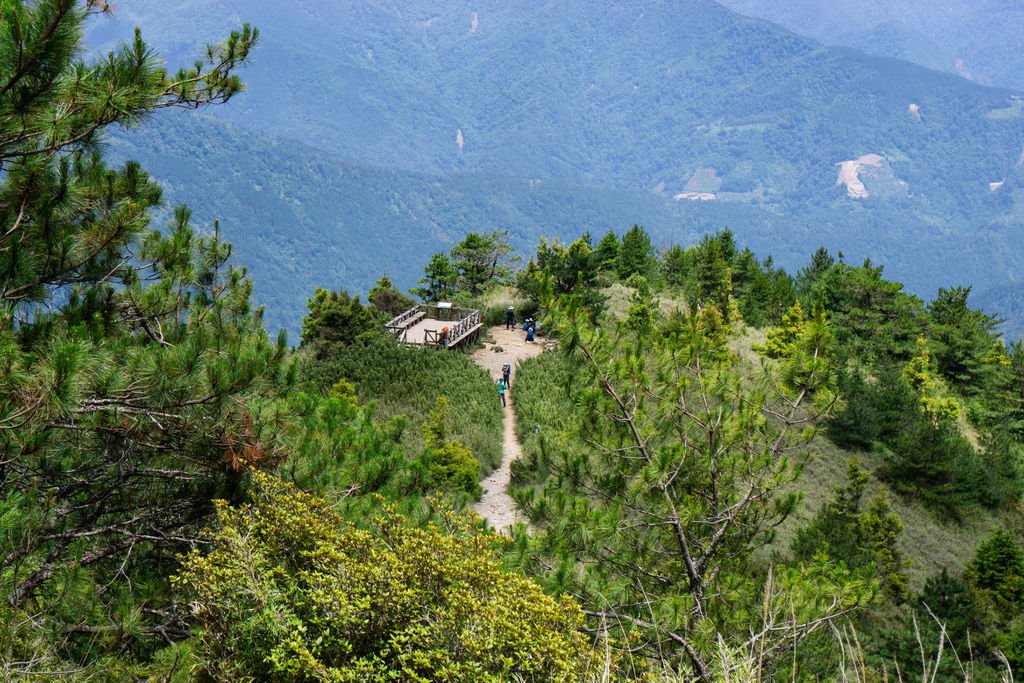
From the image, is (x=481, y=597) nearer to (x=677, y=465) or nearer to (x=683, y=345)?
(x=677, y=465)

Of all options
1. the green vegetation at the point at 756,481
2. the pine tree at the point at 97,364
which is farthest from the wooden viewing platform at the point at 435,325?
the pine tree at the point at 97,364

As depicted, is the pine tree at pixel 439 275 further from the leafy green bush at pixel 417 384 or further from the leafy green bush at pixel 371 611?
the leafy green bush at pixel 371 611

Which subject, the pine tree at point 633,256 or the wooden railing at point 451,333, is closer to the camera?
the wooden railing at point 451,333

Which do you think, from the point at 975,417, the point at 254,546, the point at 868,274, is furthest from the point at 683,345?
the point at 868,274

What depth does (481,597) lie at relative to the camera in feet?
15.6

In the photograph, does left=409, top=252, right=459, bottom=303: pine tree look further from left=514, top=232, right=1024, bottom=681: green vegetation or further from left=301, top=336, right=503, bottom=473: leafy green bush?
left=301, top=336, right=503, bottom=473: leafy green bush

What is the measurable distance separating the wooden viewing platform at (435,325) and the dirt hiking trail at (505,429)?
86 centimetres

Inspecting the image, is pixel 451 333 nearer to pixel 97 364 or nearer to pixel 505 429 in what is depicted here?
pixel 505 429

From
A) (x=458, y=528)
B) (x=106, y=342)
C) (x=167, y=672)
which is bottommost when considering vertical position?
(x=167, y=672)

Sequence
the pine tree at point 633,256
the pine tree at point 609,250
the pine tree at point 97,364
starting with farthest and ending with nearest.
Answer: the pine tree at point 633,256 < the pine tree at point 609,250 < the pine tree at point 97,364

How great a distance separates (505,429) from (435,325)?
28.5ft

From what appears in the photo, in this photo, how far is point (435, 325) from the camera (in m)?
27.4

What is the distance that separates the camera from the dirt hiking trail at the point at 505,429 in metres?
14.4

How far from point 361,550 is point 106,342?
2.32 meters
